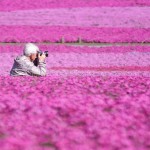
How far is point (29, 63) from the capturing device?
13.5 meters

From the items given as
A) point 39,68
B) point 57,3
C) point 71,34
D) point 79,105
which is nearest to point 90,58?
point 71,34

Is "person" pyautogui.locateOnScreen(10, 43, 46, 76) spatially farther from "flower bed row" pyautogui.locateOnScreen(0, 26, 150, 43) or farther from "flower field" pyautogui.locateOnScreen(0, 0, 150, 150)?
"flower bed row" pyautogui.locateOnScreen(0, 26, 150, 43)

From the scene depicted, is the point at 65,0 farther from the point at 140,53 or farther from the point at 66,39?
the point at 140,53

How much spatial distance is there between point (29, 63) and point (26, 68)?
0.69ft

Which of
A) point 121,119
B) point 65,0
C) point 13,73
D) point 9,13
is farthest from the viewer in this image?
point 65,0

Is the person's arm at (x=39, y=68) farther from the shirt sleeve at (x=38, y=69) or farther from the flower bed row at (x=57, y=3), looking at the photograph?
the flower bed row at (x=57, y=3)

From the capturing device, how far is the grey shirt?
13.5m

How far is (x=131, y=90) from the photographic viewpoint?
9539 mm

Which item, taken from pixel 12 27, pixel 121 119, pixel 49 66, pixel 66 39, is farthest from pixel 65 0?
pixel 121 119

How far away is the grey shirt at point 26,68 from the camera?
1351 centimetres

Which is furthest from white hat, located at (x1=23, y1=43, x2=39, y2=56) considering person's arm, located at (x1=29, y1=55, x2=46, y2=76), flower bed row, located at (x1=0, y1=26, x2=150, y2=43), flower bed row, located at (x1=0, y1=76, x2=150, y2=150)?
flower bed row, located at (x1=0, y1=26, x2=150, y2=43)

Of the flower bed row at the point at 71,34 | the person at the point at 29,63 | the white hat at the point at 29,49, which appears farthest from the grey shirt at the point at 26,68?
the flower bed row at the point at 71,34

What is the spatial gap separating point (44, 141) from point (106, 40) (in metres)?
27.5

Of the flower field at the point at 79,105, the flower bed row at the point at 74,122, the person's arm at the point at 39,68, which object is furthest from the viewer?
the person's arm at the point at 39,68
